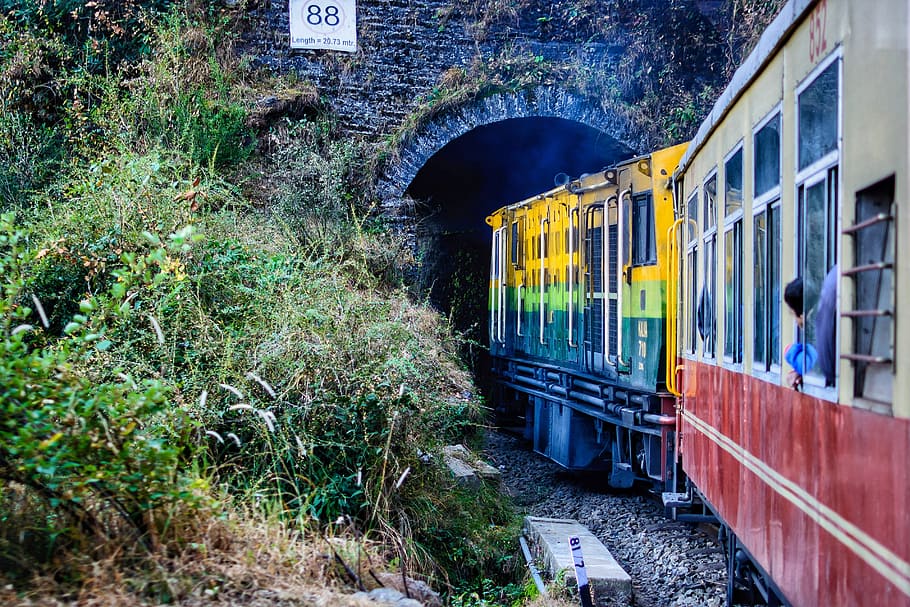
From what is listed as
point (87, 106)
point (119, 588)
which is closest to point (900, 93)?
point (119, 588)

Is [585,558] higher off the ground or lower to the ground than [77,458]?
lower

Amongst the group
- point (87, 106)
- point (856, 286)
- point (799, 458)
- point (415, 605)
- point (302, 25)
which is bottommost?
point (415, 605)

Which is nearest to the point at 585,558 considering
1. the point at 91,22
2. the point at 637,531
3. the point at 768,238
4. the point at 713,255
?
the point at 637,531

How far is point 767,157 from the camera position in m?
4.48

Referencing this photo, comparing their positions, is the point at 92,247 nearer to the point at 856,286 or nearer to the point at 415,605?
the point at 415,605

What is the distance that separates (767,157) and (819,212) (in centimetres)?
105

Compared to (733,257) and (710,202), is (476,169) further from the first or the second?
(733,257)

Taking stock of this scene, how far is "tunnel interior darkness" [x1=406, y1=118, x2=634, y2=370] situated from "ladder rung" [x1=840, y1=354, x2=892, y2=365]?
1540 cm

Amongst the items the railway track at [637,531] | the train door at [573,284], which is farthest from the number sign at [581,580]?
the train door at [573,284]

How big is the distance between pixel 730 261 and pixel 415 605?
281 centimetres

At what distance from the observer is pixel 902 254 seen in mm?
2551

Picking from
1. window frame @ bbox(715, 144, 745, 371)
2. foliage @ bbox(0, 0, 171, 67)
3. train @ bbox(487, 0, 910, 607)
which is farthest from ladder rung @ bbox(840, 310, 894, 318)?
foliage @ bbox(0, 0, 171, 67)

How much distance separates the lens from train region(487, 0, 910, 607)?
2.73 m

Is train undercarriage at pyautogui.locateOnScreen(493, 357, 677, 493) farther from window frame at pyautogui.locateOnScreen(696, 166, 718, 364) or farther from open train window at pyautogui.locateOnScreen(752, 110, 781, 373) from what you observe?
open train window at pyautogui.locateOnScreen(752, 110, 781, 373)
